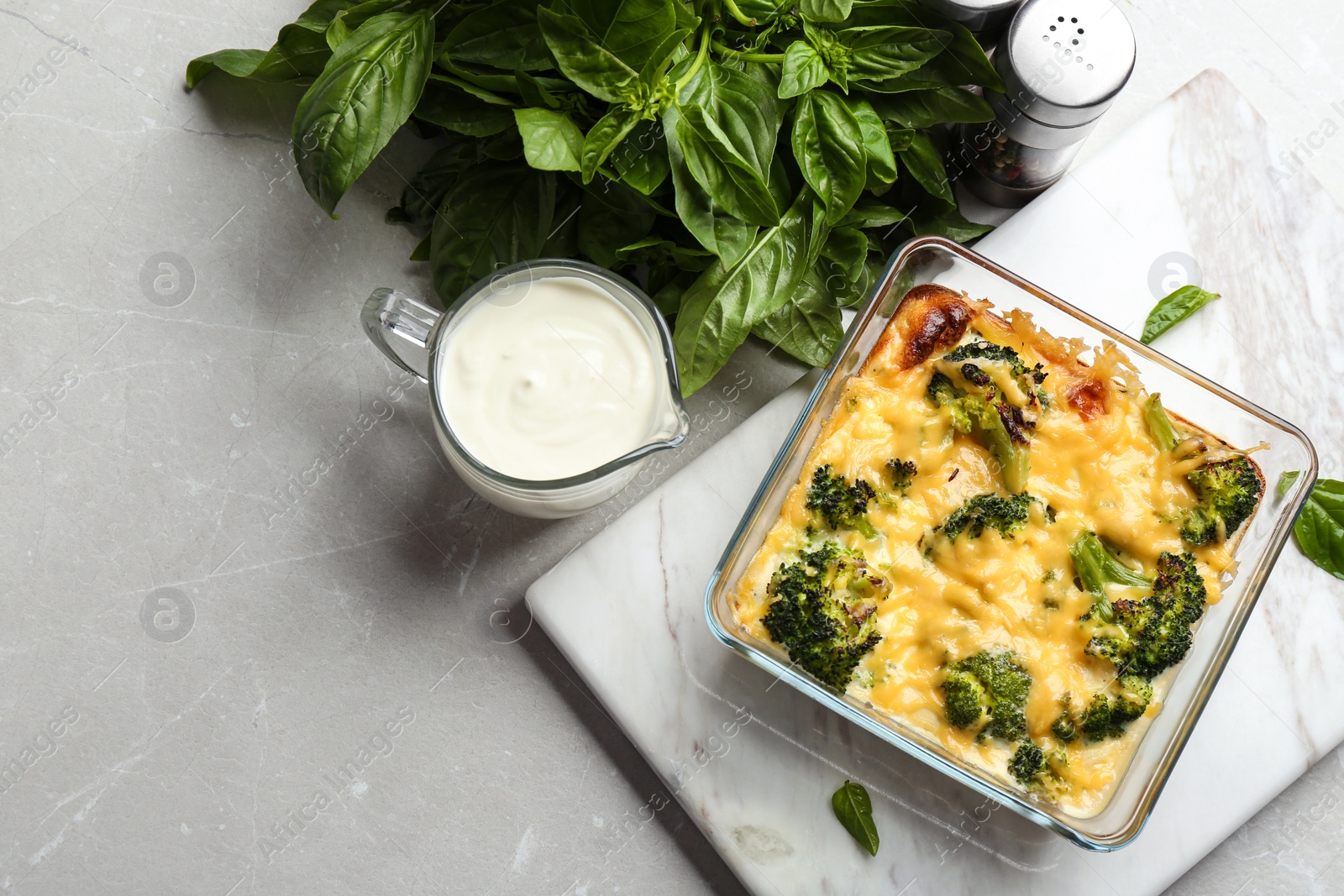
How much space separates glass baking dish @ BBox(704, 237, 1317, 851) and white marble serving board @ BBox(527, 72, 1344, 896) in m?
0.19

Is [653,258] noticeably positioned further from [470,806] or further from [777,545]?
[470,806]

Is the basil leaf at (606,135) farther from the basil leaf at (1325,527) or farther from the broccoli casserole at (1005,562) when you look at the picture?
the basil leaf at (1325,527)

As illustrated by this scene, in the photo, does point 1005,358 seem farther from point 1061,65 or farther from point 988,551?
point 1061,65

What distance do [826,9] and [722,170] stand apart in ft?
0.98

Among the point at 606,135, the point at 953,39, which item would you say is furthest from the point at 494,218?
the point at 953,39

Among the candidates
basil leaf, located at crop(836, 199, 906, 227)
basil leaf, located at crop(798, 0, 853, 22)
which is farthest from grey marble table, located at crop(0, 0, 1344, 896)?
basil leaf, located at crop(798, 0, 853, 22)

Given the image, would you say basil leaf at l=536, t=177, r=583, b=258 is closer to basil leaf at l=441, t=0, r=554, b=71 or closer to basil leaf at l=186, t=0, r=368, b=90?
basil leaf at l=441, t=0, r=554, b=71

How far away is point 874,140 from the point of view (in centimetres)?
161

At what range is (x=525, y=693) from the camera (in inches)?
74.5

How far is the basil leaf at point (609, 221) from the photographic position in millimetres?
1745

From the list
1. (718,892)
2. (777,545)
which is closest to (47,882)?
(718,892)

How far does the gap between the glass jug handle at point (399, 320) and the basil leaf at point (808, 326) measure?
1.96 feet

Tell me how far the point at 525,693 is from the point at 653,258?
2.91 ft

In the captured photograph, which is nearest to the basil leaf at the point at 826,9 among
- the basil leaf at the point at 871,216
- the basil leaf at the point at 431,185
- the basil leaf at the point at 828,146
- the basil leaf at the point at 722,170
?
the basil leaf at the point at 828,146
